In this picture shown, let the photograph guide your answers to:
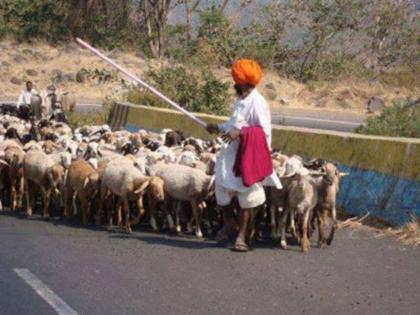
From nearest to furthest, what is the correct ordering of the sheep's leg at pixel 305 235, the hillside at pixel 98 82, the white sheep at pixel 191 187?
the sheep's leg at pixel 305 235 < the white sheep at pixel 191 187 < the hillside at pixel 98 82

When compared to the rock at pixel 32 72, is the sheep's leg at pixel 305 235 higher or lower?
higher

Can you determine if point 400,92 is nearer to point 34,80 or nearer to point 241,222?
point 34,80

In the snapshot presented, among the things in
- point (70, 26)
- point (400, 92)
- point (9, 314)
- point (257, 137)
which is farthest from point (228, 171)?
point (70, 26)

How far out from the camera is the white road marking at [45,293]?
7.34 meters

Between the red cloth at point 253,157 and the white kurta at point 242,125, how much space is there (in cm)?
9

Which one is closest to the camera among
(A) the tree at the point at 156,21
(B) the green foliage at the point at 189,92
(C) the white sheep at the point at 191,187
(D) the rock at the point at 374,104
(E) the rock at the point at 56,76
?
(C) the white sheep at the point at 191,187

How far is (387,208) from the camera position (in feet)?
38.0

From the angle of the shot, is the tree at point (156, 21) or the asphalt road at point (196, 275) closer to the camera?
the asphalt road at point (196, 275)

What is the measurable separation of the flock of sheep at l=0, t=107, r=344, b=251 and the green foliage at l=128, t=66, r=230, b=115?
7451mm

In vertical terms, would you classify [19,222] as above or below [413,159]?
below

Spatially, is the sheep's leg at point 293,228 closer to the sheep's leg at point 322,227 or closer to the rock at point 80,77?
the sheep's leg at point 322,227

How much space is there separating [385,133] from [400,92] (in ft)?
71.4

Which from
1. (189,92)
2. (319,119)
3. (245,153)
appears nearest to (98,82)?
(319,119)

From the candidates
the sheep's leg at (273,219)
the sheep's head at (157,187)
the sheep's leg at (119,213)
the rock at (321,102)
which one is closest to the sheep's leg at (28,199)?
the sheep's leg at (119,213)
